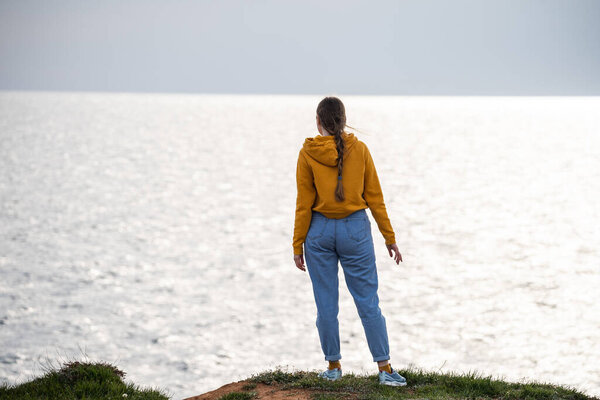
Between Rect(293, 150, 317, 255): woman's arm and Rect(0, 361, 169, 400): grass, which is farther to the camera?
Rect(0, 361, 169, 400): grass

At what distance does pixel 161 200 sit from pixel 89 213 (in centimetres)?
778

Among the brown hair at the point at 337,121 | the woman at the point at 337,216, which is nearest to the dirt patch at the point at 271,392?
the woman at the point at 337,216

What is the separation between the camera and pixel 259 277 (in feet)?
90.3

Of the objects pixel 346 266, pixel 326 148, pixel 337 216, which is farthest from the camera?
pixel 346 266

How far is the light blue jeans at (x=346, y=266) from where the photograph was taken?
6.24 meters

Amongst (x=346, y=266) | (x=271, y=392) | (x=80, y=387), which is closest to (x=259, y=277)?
(x=80, y=387)

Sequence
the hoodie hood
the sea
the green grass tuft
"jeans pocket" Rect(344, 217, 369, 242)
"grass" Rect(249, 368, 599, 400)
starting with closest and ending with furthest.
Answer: the hoodie hood → "jeans pocket" Rect(344, 217, 369, 242) → "grass" Rect(249, 368, 599, 400) → the green grass tuft → the sea

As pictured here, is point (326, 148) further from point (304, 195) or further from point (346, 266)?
point (346, 266)

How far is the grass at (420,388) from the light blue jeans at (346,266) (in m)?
0.42

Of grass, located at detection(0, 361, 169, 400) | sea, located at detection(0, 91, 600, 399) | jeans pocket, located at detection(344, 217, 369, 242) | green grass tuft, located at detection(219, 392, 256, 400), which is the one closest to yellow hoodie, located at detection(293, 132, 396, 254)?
jeans pocket, located at detection(344, 217, 369, 242)

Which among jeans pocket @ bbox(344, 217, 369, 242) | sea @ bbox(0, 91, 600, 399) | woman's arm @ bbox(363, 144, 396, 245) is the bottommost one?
sea @ bbox(0, 91, 600, 399)

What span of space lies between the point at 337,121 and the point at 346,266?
153 cm

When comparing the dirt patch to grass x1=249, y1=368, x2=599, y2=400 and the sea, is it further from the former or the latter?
the sea

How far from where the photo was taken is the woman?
6.15 m
